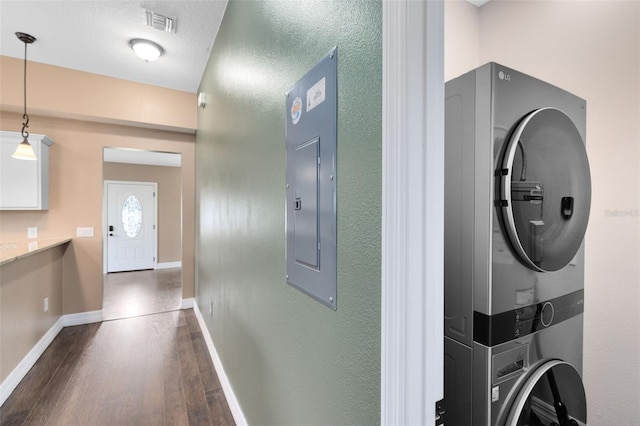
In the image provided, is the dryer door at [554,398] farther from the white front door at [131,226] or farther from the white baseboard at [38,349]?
the white front door at [131,226]

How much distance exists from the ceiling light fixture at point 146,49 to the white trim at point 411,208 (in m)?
2.85

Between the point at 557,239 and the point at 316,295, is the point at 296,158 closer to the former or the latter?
the point at 316,295

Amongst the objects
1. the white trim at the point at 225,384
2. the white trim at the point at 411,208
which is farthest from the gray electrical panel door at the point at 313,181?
the white trim at the point at 225,384

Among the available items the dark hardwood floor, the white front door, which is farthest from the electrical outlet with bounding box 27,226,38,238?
the white front door

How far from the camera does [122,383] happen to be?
7.43ft

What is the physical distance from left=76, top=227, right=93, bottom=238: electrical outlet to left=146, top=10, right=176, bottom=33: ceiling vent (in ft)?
7.90

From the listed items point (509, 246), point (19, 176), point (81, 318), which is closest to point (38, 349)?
point (81, 318)

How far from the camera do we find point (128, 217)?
6.73 metres

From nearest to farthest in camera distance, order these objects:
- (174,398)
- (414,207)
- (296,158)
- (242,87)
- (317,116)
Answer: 1. (414,207)
2. (317,116)
3. (296,158)
4. (242,87)
5. (174,398)

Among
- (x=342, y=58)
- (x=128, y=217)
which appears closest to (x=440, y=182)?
(x=342, y=58)

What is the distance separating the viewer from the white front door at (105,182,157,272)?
21.4 feet

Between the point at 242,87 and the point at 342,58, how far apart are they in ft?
3.90

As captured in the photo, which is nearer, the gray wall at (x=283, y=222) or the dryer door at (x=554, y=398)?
the gray wall at (x=283, y=222)

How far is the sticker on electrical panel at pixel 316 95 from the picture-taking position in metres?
0.88
